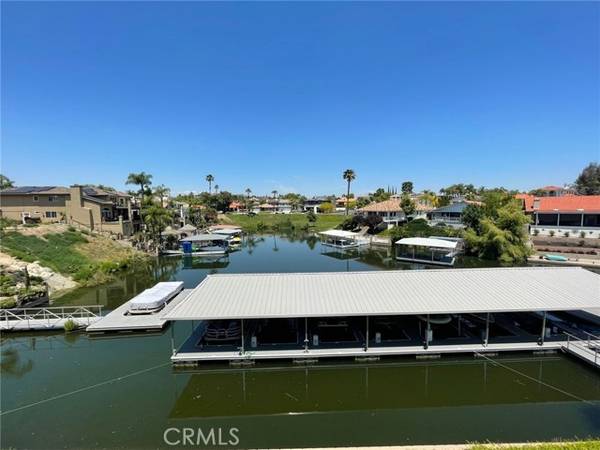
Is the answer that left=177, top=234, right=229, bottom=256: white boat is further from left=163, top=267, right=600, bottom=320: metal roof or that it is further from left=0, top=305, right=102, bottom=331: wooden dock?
left=163, top=267, right=600, bottom=320: metal roof

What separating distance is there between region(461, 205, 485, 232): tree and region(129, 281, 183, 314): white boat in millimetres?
38849

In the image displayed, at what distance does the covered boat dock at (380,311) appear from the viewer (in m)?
13.4

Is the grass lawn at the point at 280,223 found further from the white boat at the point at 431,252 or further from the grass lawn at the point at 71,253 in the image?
the grass lawn at the point at 71,253

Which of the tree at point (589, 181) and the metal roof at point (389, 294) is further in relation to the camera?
the tree at point (589, 181)

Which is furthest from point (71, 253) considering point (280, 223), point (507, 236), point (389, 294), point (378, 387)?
point (280, 223)

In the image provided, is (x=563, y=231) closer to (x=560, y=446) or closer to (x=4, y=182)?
(x=560, y=446)

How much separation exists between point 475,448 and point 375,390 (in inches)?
182

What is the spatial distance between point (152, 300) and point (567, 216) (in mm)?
50348

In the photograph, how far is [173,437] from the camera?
965 centimetres

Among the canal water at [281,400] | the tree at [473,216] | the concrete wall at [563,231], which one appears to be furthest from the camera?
the tree at [473,216]

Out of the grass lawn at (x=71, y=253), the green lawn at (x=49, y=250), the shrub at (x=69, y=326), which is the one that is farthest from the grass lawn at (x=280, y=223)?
the shrub at (x=69, y=326)

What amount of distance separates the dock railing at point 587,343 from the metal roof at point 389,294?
194cm

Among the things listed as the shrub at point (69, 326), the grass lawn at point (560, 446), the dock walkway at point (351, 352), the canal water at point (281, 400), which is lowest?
the canal water at point (281, 400)

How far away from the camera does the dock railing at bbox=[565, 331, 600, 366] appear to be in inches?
517
